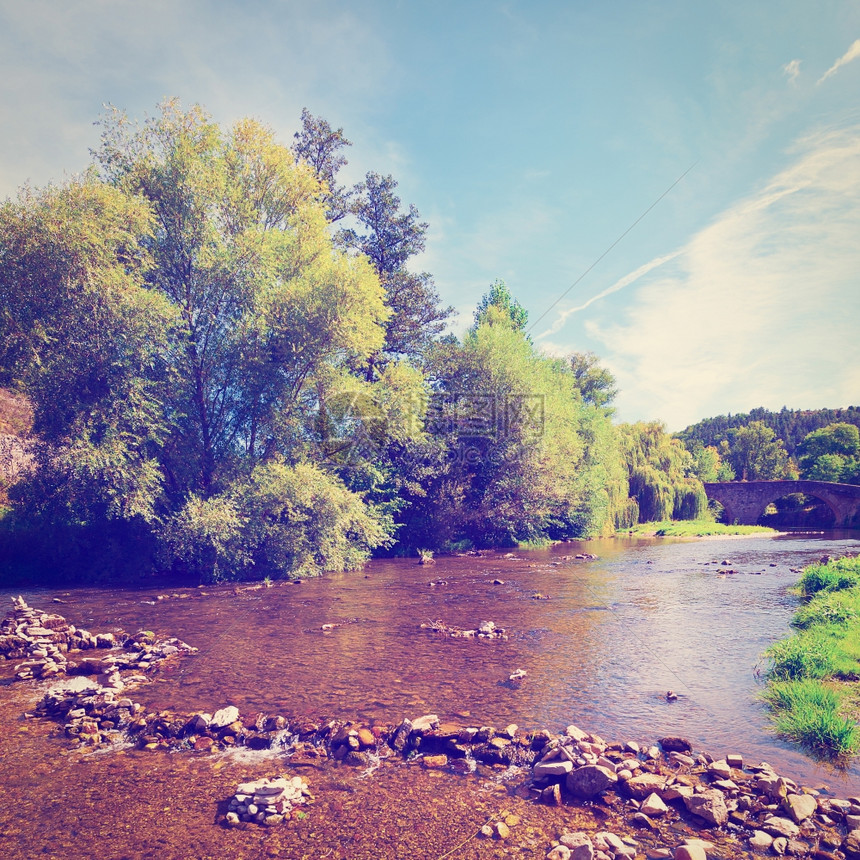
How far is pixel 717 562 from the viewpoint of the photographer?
29359mm

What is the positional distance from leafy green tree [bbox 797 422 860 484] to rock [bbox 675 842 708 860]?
106 meters

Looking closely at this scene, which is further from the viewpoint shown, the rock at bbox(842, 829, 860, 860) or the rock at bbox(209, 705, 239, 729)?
the rock at bbox(209, 705, 239, 729)

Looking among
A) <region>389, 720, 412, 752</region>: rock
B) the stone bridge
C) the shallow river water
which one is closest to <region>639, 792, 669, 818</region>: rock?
the shallow river water

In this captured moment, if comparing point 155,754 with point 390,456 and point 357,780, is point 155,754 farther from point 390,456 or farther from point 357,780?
point 390,456

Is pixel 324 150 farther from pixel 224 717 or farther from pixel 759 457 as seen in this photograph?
pixel 759 457

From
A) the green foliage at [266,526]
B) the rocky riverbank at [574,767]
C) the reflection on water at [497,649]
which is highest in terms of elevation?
the green foliage at [266,526]

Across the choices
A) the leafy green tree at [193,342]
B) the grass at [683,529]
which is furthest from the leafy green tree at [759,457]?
the leafy green tree at [193,342]

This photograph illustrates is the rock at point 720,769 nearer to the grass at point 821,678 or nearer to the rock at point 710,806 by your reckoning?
the rock at point 710,806

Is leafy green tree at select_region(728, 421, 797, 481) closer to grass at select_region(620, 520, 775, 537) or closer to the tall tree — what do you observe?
grass at select_region(620, 520, 775, 537)

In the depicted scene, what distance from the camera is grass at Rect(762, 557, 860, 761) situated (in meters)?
7.68

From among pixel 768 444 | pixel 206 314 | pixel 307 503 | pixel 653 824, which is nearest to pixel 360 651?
pixel 653 824

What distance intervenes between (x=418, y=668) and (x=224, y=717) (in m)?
4.11

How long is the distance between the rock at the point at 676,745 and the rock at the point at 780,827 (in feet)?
5.51

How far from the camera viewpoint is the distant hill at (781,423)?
132875 mm
